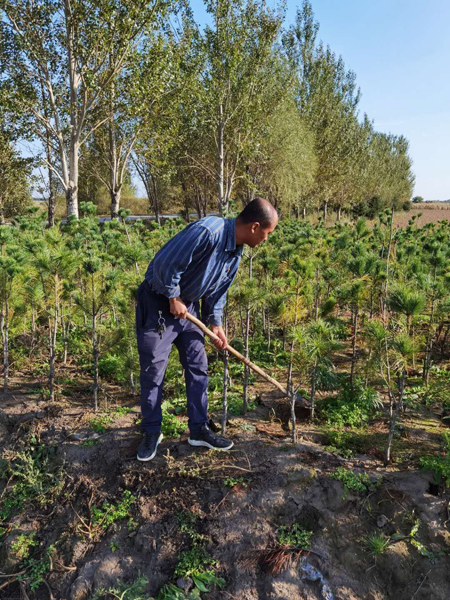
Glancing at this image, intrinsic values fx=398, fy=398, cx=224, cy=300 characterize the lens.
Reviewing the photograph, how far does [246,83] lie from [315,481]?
17.1 meters

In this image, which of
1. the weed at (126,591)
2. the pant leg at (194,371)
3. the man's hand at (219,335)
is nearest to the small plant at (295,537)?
the weed at (126,591)

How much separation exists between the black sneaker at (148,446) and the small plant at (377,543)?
1.57 m

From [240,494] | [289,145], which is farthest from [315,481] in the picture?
[289,145]

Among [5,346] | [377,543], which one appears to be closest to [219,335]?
[377,543]

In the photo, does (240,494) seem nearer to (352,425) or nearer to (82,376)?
(352,425)

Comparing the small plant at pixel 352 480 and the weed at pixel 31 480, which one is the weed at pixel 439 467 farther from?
the weed at pixel 31 480

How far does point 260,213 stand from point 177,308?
86cm

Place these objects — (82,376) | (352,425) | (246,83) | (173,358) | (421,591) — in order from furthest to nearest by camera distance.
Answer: (246,83) < (82,376) < (173,358) < (352,425) < (421,591)

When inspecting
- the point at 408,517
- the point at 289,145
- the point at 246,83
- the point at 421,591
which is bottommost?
the point at 421,591

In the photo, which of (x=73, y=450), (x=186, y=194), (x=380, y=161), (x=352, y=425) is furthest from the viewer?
(x=380, y=161)

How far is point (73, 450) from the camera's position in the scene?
324cm

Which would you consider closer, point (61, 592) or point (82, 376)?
point (61, 592)

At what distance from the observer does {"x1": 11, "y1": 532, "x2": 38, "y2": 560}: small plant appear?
8.82 feet

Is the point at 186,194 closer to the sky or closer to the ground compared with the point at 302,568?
closer to the sky
